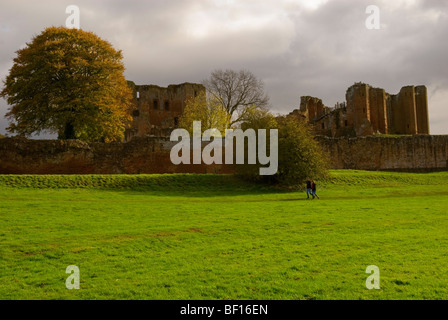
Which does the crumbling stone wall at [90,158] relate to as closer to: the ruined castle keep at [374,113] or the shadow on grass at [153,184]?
the shadow on grass at [153,184]

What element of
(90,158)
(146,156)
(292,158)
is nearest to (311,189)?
(292,158)

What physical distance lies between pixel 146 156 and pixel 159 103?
107 ft

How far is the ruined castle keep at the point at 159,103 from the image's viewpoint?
2391 inches

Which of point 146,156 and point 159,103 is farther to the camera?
point 159,103

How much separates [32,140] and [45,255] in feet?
71.5

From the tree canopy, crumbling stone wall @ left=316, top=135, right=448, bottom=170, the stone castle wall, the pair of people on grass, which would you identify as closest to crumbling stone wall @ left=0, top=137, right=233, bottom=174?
the stone castle wall

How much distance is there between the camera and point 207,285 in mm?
6566

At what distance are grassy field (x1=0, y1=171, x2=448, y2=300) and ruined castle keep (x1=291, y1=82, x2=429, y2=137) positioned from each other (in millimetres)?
39002

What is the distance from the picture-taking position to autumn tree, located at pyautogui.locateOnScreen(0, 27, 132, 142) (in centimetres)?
3028

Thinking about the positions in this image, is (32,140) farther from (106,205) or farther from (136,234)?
(136,234)

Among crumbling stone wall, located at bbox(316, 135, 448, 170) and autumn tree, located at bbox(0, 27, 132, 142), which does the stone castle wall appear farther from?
autumn tree, located at bbox(0, 27, 132, 142)

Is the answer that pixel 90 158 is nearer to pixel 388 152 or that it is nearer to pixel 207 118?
pixel 207 118

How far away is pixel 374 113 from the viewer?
5709cm
